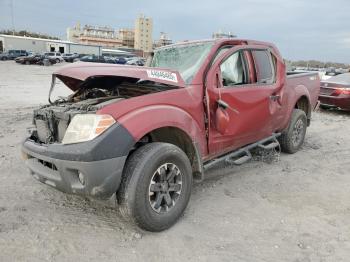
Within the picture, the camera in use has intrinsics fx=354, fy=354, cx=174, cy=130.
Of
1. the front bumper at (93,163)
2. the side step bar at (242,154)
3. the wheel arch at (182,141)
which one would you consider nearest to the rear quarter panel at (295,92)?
the side step bar at (242,154)

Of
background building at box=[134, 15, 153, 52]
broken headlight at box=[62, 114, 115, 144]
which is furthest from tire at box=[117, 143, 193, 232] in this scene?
background building at box=[134, 15, 153, 52]

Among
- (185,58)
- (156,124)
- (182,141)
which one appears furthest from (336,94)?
(156,124)

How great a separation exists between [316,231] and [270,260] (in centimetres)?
79

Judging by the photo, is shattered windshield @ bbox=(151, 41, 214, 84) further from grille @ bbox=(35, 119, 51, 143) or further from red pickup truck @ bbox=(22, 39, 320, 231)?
grille @ bbox=(35, 119, 51, 143)

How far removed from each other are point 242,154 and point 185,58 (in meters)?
1.53

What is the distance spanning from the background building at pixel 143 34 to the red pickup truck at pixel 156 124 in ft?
376

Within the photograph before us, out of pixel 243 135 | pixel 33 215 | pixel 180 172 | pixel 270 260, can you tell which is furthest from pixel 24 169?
pixel 270 260

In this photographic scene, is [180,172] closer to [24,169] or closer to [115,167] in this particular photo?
[115,167]

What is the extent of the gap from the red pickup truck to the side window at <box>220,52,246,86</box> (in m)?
0.01

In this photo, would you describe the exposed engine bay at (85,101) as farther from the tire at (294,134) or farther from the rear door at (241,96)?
the tire at (294,134)

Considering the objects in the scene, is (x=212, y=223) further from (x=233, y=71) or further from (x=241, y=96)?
(x=233, y=71)

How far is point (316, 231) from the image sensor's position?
3.54 metres

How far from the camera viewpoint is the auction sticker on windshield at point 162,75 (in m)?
3.60

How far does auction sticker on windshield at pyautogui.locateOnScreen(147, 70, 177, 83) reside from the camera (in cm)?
360
